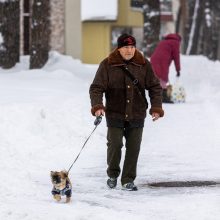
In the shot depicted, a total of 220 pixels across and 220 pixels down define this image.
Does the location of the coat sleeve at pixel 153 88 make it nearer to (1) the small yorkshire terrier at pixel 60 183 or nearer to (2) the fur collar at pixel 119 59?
(2) the fur collar at pixel 119 59

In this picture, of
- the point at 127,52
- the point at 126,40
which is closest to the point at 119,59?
the point at 127,52

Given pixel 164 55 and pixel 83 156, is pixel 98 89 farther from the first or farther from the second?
pixel 164 55

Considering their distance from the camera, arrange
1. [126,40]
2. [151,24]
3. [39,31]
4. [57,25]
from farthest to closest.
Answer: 1. [57,25]
2. [151,24]
3. [39,31]
4. [126,40]

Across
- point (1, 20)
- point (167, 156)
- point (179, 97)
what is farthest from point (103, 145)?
point (1, 20)

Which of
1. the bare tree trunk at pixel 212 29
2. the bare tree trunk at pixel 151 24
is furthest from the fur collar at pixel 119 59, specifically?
the bare tree trunk at pixel 212 29

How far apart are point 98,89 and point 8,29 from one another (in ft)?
34.5

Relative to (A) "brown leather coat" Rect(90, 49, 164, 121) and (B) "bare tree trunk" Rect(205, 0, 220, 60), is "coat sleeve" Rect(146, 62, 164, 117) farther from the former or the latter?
(B) "bare tree trunk" Rect(205, 0, 220, 60)

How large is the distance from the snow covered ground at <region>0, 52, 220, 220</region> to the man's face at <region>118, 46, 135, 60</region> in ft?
4.85

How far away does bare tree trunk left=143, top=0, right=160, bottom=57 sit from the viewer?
898 inches

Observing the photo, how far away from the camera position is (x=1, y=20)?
17531 millimetres

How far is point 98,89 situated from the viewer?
7.52m

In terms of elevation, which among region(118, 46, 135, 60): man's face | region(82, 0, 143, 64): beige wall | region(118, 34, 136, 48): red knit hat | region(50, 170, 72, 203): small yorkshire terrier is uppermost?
region(118, 34, 136, 48): red knit hat

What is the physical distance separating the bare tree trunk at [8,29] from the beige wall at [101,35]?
23694 millimetres

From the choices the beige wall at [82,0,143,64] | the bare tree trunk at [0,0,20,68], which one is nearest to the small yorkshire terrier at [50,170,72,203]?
the bare tree trunk at [0,0,20,68]
